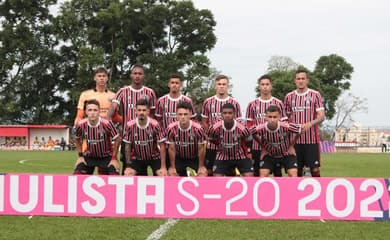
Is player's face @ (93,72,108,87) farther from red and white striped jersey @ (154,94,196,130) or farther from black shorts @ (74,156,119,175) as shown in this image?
black shorts @ (74,156,119,175)

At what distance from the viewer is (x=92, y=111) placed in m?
6.96

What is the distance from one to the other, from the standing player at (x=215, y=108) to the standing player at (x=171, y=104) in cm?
25

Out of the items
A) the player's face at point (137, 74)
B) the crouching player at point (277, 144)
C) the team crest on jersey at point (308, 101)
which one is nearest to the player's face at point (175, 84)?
the player's face at point (137, 74)

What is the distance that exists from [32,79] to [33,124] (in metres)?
3.87

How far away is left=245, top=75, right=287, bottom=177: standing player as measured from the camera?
7.55m

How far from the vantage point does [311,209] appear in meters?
5.77

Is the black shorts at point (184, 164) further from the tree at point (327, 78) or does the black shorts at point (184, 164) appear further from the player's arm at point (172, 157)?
the tree at point (327, 78)

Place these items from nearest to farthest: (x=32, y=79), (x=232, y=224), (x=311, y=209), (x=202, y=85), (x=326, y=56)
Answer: (x=311, y=209), (x=232, y=224), (x=202, y=85), (x=32, y=79), (x=326, y=56)

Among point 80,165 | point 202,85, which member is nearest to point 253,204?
point 80,165

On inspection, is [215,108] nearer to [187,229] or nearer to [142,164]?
[142,164]

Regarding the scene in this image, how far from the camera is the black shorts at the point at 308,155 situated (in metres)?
7.60

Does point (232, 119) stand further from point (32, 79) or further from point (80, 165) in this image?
point (32, 79)

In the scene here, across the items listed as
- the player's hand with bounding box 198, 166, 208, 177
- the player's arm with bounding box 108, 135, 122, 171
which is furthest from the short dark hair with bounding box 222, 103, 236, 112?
the player's arm with bounding box 108, 135, 122, 171

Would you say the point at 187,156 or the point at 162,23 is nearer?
the point at 187,156
